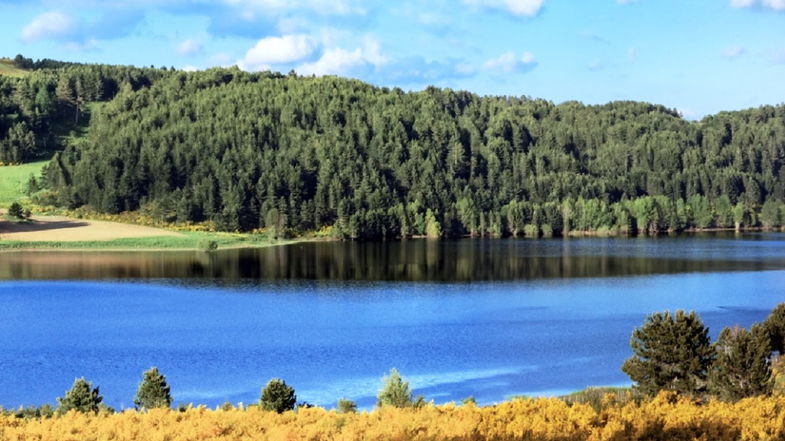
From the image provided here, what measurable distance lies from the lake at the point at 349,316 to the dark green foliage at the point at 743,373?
9897 mm

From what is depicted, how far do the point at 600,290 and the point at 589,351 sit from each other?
3025 centimetres

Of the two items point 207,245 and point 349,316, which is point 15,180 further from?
point 349,316

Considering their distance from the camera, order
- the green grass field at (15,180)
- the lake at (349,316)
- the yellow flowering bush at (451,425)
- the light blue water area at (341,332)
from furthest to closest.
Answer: the green grass field at (15,180), the lake at (349,316), the light blue water area at (341,332), the yellow flowering bush at (451,425)

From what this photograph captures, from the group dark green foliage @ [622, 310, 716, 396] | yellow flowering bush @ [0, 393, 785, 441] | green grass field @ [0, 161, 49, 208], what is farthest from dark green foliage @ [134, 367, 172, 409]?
green grass field @ [0, 161, 49, 208]

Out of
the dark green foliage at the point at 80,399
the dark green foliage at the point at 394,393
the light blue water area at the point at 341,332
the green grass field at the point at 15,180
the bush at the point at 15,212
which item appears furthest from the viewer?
the green grass field at the point at 15,180

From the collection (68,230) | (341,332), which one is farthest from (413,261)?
(68,230)

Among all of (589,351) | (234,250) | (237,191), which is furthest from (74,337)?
(237,191)

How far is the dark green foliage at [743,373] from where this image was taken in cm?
3121

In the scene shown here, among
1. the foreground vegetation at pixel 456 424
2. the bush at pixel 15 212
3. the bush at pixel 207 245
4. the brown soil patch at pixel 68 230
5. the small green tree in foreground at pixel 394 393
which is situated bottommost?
the small green tree in foreground at pixel 394 393

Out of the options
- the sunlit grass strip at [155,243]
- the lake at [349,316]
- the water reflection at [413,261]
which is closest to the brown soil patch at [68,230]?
the sunlit grass strip at [155,243]

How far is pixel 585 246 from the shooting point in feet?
450

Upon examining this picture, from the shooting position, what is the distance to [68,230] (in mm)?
141375

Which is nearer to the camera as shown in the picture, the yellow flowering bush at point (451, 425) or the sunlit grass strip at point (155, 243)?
the yellow flowering bush at point (451, 425)

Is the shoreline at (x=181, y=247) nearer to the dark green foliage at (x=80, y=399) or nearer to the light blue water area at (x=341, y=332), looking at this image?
the light blue water area at (x=341, y=332)
